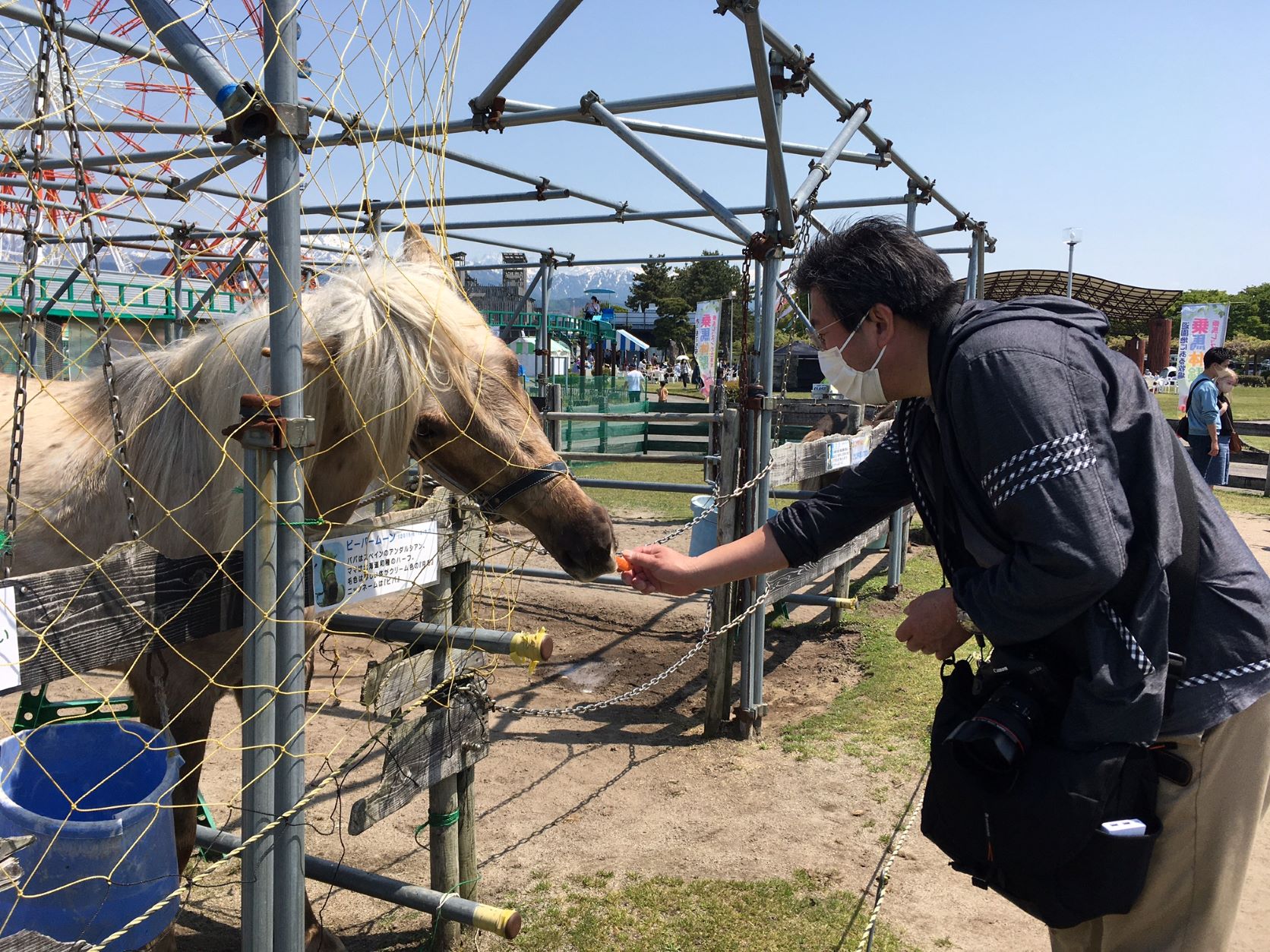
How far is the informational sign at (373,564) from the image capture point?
6.94 ft

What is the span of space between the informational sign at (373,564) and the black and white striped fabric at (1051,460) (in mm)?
1441

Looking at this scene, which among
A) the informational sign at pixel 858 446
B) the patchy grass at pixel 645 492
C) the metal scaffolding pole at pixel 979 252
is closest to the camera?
the informational sign at pixel 858 446

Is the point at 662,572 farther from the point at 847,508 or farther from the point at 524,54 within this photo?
the point at 524,54

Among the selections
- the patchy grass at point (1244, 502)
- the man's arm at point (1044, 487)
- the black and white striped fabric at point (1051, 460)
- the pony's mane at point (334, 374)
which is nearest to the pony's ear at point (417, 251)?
the pony's mane at point (334, 374)

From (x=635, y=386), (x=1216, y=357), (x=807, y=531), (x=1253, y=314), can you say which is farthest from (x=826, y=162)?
(x=1253, y=314)

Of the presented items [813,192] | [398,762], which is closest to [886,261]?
[398,762]

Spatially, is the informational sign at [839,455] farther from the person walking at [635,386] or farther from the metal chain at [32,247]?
the person walking at [635,386]

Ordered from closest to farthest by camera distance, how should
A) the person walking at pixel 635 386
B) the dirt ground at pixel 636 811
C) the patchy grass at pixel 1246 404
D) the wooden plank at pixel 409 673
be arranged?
the wooden plank at pixel 409 673 < the dirt ground at pixel 636 811 < the person walking at pixel 635 386 < the patchy grass at pixel 1246 404

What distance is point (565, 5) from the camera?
3637 millimetres

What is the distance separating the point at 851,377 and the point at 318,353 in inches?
54.2

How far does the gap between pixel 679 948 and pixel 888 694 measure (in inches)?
111

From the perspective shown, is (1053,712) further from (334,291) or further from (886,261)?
(334,291)

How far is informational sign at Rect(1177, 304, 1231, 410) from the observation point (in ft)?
50.3

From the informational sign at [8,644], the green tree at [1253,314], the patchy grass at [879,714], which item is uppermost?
the green tree at [1253,314]
